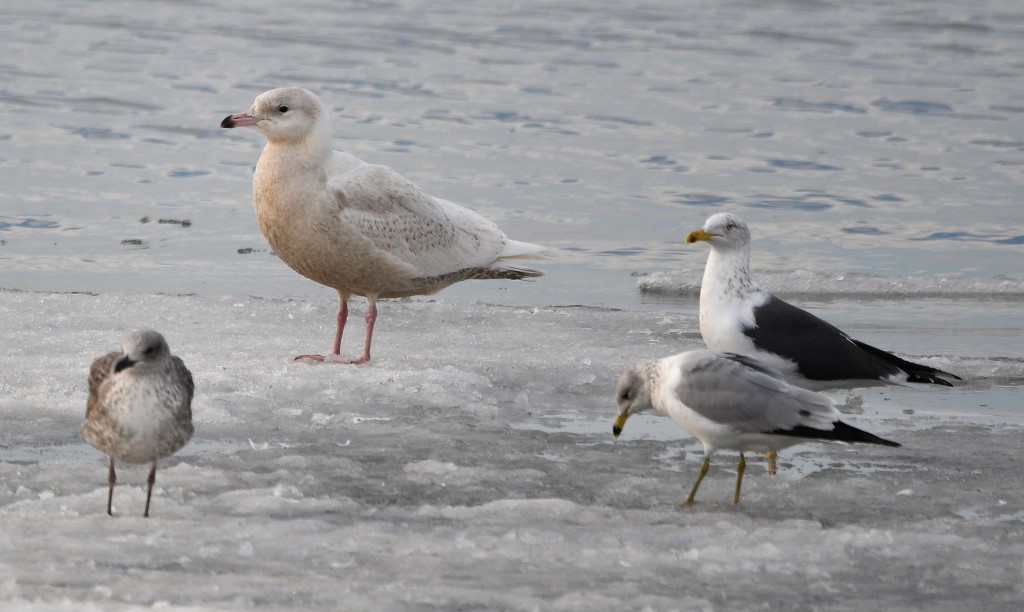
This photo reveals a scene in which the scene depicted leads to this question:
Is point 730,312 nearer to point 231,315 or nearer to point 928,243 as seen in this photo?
point 231,315

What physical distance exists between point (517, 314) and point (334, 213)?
1754 mm

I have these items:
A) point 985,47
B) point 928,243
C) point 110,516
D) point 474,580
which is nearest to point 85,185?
point 928,243

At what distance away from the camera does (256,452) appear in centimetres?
576

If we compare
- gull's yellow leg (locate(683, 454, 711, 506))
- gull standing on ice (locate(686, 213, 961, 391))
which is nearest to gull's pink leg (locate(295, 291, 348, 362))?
gull standing on ice (locate(686, 213, 961, 391))

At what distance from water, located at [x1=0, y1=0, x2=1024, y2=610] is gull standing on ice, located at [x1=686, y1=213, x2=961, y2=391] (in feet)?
1.01

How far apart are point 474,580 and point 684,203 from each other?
28.0 ft

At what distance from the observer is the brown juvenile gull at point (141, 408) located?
4719 millimetres

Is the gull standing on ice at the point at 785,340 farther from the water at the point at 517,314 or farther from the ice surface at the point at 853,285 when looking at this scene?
the ice surface at the point at 853,285

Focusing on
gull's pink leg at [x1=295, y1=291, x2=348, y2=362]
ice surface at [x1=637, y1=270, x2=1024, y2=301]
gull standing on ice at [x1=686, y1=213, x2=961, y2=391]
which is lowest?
gull's pink leg at [x1=295, y1=291, x2=348, y2=362]

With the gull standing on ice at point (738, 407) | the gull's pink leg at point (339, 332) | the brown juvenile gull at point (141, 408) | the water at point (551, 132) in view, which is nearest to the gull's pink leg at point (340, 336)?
the gull's pink leg at point (339, 332)

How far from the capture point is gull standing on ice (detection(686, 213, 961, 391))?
20.1 feet

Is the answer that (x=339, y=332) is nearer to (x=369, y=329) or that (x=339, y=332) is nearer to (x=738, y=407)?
(x=369, y=329)

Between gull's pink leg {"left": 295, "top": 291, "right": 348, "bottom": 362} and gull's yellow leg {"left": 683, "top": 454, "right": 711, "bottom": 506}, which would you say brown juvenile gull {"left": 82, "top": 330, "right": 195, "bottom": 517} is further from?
gull's pink leg {"left": 295, "top": 291, "right": 348, "bottom": 362}

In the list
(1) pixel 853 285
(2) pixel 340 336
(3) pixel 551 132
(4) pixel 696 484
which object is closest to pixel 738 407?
(4) pixel 696 484
